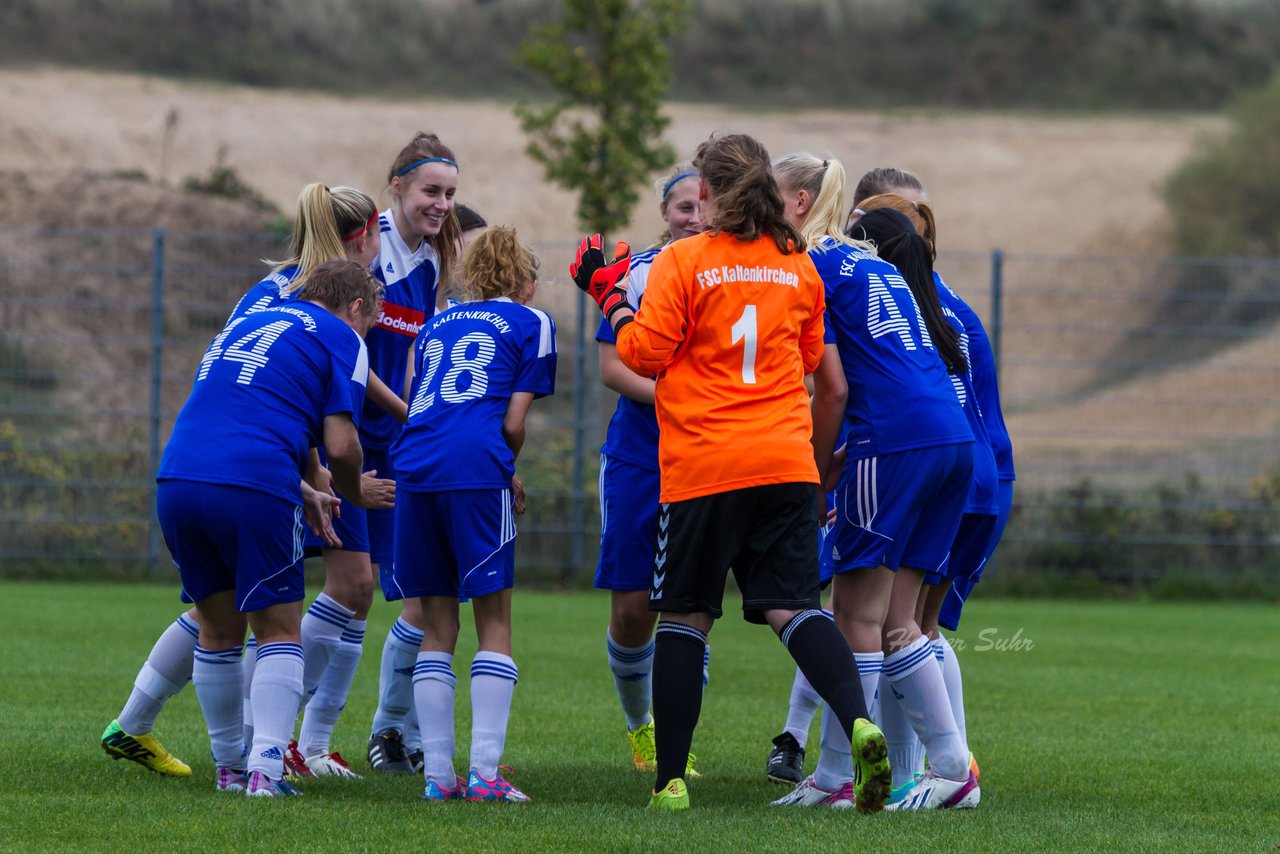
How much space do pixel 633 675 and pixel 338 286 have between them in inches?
69.0

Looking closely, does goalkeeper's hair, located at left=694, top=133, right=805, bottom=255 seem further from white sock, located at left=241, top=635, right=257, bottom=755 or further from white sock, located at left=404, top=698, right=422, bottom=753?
white sock, located at left=404, top=698, right=422, bottom=753

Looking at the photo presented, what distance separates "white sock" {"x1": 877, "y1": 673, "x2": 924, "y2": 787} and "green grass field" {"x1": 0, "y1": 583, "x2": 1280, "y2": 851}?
0.30 metres

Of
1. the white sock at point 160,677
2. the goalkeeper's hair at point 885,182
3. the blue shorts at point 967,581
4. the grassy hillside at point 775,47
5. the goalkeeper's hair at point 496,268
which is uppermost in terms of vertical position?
the grassy hillside at point 775,47

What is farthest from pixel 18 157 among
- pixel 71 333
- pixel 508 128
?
pixel 71 333

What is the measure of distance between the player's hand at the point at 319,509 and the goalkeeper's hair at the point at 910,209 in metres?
1.99

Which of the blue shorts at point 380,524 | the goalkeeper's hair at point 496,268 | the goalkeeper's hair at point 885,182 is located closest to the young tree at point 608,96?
the blue shorts at point 380,524

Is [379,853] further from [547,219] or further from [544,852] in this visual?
[547,219]

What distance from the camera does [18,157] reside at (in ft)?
123

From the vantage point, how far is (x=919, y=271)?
5254 mm

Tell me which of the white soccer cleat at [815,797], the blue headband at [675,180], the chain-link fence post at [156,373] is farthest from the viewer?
the chain-link fence post at [156,373]

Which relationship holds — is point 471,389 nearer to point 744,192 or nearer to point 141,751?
point 744,192

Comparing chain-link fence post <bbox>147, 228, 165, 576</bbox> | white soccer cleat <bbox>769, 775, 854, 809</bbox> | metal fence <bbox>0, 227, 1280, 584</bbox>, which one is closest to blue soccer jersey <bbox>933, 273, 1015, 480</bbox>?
white soccer cleat <bbox>769, 775, 854, 809</bbox>

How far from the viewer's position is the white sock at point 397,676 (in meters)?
5.71

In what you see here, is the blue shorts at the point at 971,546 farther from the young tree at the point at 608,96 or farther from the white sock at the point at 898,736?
the young tree at the point at 608,96
